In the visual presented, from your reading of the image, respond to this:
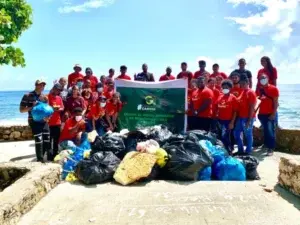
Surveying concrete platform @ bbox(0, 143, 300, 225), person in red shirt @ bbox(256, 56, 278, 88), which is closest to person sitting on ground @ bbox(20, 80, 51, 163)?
concrete platform @ bbox(0, 143, 300, 225)

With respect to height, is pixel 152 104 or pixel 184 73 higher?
pixel 184 73

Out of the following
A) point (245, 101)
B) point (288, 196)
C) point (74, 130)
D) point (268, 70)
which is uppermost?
point (268, 70)

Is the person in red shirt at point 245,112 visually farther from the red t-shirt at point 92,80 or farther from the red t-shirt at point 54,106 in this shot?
the red t-shirt at point 92,80

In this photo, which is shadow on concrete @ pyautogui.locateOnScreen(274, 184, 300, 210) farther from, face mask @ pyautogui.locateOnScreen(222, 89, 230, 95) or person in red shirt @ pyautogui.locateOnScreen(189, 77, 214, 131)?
person in red shirt @ pyautogui.locateOnScreen(189, 77, 214, 131)

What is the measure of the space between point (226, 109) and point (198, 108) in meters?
0.74

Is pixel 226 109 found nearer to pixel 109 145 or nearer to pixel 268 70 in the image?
pixel 268 70

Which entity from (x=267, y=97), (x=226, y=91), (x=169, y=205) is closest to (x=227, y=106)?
(x=226, y=91)

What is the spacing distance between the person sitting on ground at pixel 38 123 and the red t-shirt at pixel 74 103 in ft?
3.66

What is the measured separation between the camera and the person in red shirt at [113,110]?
8523mm

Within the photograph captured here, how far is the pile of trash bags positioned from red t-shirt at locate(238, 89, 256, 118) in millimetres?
1299

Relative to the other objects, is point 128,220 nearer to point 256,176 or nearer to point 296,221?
point 296,221

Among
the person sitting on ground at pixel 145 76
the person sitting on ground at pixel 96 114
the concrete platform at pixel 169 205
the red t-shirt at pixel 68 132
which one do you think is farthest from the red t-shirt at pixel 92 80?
the concrete platform at pixel 169 205

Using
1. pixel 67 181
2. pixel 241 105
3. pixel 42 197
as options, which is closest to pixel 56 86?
pixel 67 181

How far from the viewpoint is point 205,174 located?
225 inches
